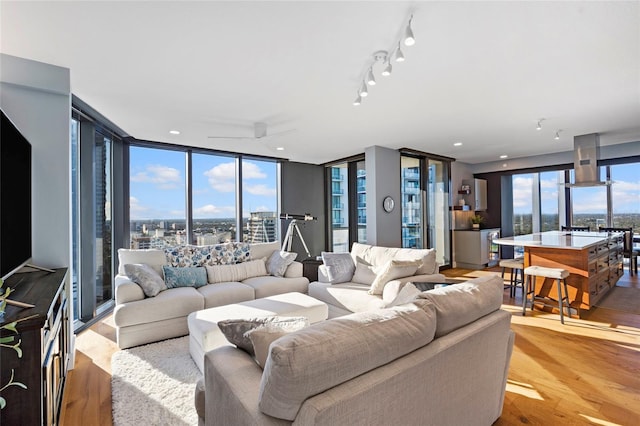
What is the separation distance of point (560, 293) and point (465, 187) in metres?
4.29

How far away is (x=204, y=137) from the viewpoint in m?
4.78

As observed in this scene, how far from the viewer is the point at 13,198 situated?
200 cm

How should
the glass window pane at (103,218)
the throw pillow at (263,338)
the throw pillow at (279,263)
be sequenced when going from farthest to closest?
1. the throw pillow at (279,263)
2. the glass window pane at (103,218)
3. the throw pillow at (263,338)

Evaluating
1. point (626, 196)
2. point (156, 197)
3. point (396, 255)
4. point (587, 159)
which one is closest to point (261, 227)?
point (156, 197)

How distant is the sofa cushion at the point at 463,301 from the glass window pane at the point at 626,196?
22.5 feet

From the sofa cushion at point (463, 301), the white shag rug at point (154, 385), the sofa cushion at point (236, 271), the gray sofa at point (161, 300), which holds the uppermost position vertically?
the sofa cushion at point (463, 301)

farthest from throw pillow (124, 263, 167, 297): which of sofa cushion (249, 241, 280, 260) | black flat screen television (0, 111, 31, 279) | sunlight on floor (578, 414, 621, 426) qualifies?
sunlight on floor (578, 414, 621, 426)

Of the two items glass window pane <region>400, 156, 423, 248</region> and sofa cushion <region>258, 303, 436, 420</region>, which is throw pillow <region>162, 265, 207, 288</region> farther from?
glass window pane <region>400, 156, 423, 248</region>

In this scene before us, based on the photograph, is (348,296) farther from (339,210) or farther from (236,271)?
(339,210)

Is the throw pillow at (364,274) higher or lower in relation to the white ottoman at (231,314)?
higher

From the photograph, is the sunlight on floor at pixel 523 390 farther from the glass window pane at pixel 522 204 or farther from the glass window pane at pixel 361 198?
the glass window pane at pixel 522 204

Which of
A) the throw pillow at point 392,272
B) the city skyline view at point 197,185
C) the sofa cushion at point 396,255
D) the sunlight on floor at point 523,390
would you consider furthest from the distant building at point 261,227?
the sunlight on floor at point 523,390

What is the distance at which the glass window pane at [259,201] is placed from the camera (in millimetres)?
6188

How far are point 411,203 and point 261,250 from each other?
3350 millimetres
